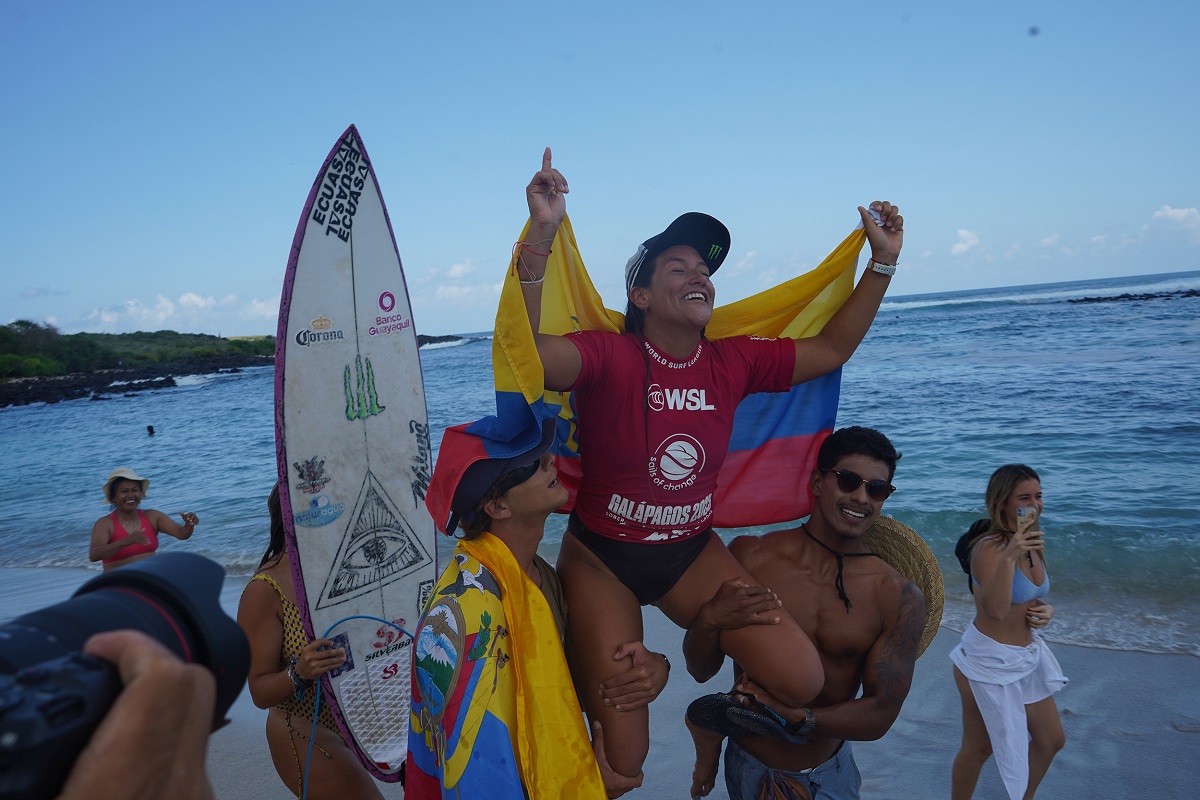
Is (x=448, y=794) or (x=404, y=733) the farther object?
(x=404, y=733)

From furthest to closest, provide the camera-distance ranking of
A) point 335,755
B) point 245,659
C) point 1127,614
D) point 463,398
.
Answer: point 463,398
point 1127,614
point 335,755
point 245,659

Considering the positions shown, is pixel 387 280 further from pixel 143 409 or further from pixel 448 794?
pixel 143 409

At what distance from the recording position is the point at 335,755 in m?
3.37

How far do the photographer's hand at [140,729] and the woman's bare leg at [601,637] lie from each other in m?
1.87

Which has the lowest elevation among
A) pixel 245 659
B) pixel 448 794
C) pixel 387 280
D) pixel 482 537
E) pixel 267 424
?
pixel 267 424

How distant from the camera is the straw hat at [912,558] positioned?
3338 millimetres

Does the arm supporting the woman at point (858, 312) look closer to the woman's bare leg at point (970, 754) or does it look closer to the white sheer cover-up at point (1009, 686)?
the white sheer cover-up at point (1009, 686)

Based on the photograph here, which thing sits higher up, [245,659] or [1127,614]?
[245,659]

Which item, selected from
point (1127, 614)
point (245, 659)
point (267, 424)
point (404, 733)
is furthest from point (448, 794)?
point (267, 424)

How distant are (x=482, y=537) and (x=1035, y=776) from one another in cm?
324

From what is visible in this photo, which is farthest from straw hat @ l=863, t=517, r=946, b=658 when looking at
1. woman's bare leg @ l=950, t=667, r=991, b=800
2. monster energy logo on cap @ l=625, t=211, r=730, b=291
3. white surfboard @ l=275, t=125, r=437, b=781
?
white surfboard @ l=275, t=125, r=437, b=781

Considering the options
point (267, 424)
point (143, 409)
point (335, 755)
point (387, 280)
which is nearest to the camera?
point (335, 755)

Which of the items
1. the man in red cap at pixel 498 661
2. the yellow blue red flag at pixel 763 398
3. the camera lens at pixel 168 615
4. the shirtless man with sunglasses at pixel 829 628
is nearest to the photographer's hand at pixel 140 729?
the camera lens at pixel 168 615

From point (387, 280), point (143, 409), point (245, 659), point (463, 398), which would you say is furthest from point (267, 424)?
point (245, 659)
